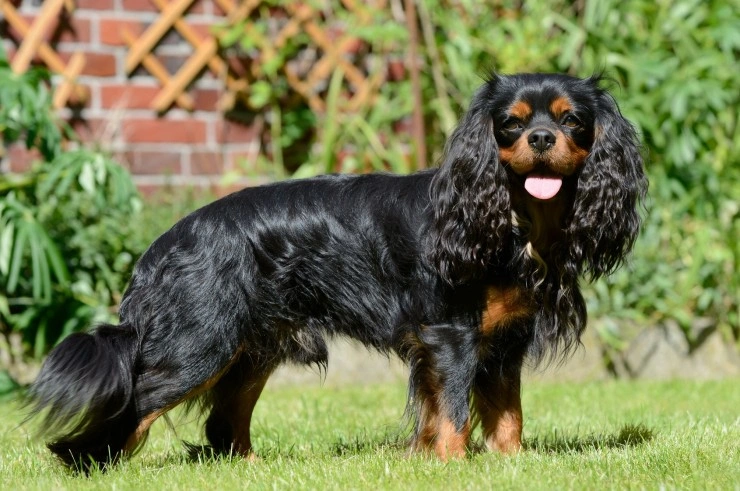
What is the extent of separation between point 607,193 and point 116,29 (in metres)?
4.05

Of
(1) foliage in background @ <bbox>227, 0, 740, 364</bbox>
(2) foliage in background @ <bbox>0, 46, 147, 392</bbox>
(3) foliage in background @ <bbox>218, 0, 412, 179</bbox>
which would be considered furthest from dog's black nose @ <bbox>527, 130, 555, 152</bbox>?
(3) foliage in background @ <bbox>218, 0, 412, 179</bbox>

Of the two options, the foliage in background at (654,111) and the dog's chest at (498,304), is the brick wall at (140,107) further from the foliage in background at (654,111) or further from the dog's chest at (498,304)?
the dog's chest at (498,304)

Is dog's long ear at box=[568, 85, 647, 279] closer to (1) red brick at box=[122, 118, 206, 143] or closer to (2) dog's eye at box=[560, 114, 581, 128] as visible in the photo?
(2) dog's eye at box=[560, 114, 581, 128]

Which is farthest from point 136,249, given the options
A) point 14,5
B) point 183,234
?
point 183,234

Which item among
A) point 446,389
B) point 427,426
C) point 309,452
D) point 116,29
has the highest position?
point 116,29

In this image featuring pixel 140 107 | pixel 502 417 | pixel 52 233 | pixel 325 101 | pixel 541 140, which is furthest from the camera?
pixel 325 101

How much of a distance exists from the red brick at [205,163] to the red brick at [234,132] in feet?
0.42

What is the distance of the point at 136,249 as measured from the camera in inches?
246

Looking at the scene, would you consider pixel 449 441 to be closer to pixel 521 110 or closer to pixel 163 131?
pixel 521 110

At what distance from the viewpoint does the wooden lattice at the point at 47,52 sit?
6.52 metres

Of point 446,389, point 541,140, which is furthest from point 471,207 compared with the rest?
point 446,389

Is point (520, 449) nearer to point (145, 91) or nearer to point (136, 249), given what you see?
point (136, 249)

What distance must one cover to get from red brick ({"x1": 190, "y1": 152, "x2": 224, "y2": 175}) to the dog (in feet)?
9.83

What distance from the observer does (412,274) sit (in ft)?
13.1
